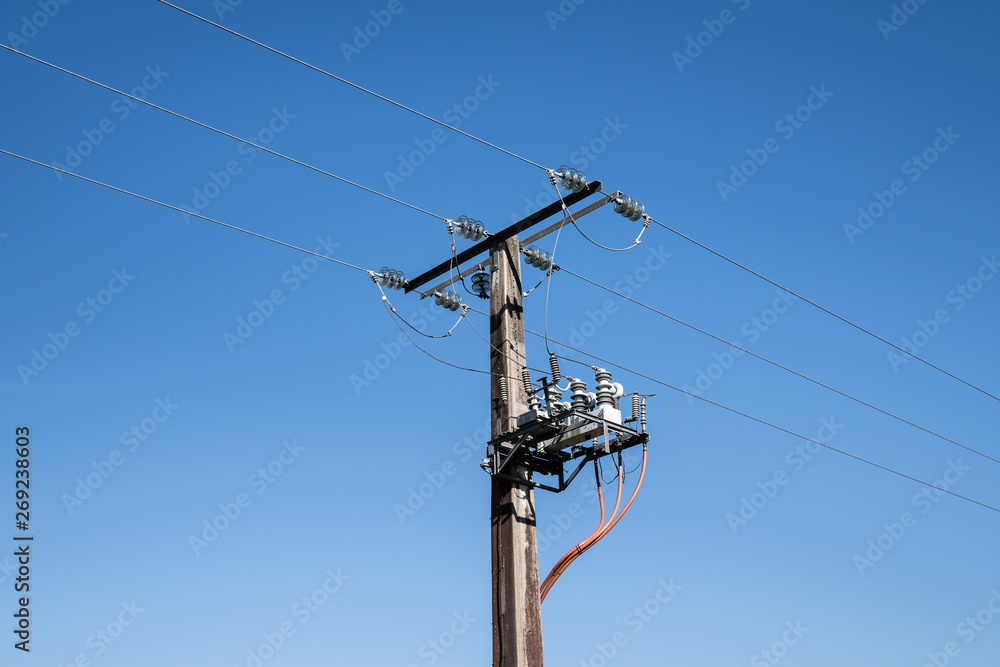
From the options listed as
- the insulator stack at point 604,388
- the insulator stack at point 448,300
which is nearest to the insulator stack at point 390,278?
the insulator stack at point 448,300

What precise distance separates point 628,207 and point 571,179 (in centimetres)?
99

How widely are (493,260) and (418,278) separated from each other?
1473 millimetres

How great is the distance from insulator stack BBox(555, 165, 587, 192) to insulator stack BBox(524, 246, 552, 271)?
126 centimetres

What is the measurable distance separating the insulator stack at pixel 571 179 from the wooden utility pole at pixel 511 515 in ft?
3.65

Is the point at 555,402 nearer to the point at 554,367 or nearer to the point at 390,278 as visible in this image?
the point at 554,367

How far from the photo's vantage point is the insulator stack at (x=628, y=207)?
38.6 feet

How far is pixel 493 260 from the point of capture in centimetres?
1189

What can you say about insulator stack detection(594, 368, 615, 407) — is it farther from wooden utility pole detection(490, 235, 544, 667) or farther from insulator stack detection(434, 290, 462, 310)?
insulator stack detection(434, 290, 462, 310)

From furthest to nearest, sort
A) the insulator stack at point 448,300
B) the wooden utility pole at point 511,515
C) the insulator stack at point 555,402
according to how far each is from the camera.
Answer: the insulator stack at point 448,300, the insulator stack at point 555,402, the wooden utility pole at point 511,515

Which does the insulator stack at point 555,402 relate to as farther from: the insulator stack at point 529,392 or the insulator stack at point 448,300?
the insulator stack at point 448,300

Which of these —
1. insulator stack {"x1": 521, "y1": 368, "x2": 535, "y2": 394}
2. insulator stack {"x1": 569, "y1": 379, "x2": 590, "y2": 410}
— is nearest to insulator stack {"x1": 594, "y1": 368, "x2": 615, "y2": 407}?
insulator stack {"x1": 569, "y1": 379, "x2": 590, "y2": 410}

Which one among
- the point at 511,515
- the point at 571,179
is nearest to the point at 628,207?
the point at 571,179

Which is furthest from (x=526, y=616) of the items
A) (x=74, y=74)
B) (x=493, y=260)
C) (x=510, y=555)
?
(x=74, y=74)

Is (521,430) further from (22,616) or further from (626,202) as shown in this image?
(22,616)
